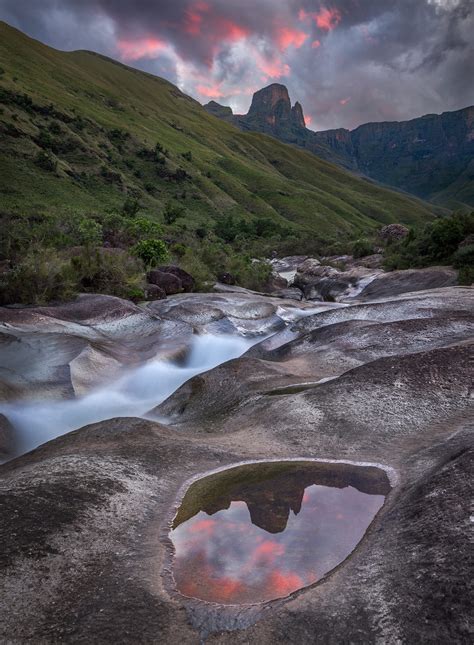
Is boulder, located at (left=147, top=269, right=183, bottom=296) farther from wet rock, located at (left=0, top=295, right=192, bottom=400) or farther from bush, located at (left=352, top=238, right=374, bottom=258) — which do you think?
bush, located at (left=352, top=238, right=374, bottom=258)

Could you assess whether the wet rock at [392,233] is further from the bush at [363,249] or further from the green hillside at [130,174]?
the green hillside at [130,174]

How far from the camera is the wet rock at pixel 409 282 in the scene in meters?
24.4

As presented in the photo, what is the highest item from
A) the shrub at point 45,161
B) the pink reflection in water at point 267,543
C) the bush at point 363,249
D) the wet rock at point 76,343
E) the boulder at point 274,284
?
the shrub at point 45,161

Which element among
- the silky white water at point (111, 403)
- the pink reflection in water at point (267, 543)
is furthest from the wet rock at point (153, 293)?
the pink reflection in water at point (267, 543)

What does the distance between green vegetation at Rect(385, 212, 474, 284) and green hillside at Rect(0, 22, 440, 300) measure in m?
17.1

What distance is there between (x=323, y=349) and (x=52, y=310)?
31.0 ft

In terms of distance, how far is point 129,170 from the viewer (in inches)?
4112

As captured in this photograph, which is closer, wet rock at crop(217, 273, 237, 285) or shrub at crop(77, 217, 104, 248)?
shrub at crop(77, 217, 104, 248)

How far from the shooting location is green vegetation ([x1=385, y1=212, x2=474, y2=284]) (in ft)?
92.5

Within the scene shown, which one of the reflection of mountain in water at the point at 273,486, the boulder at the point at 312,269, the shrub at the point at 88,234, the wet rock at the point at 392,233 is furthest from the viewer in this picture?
the wet rock at the point at 392,233

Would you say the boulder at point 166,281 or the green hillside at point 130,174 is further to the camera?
the green hillside at point 130,174

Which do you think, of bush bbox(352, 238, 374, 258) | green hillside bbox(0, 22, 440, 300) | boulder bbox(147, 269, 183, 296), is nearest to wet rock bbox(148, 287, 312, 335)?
boulder bbox(147, 269, 183, 296)

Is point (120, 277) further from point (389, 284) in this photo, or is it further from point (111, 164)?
point (111, 164)

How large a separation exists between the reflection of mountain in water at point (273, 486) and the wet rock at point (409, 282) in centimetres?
2002
